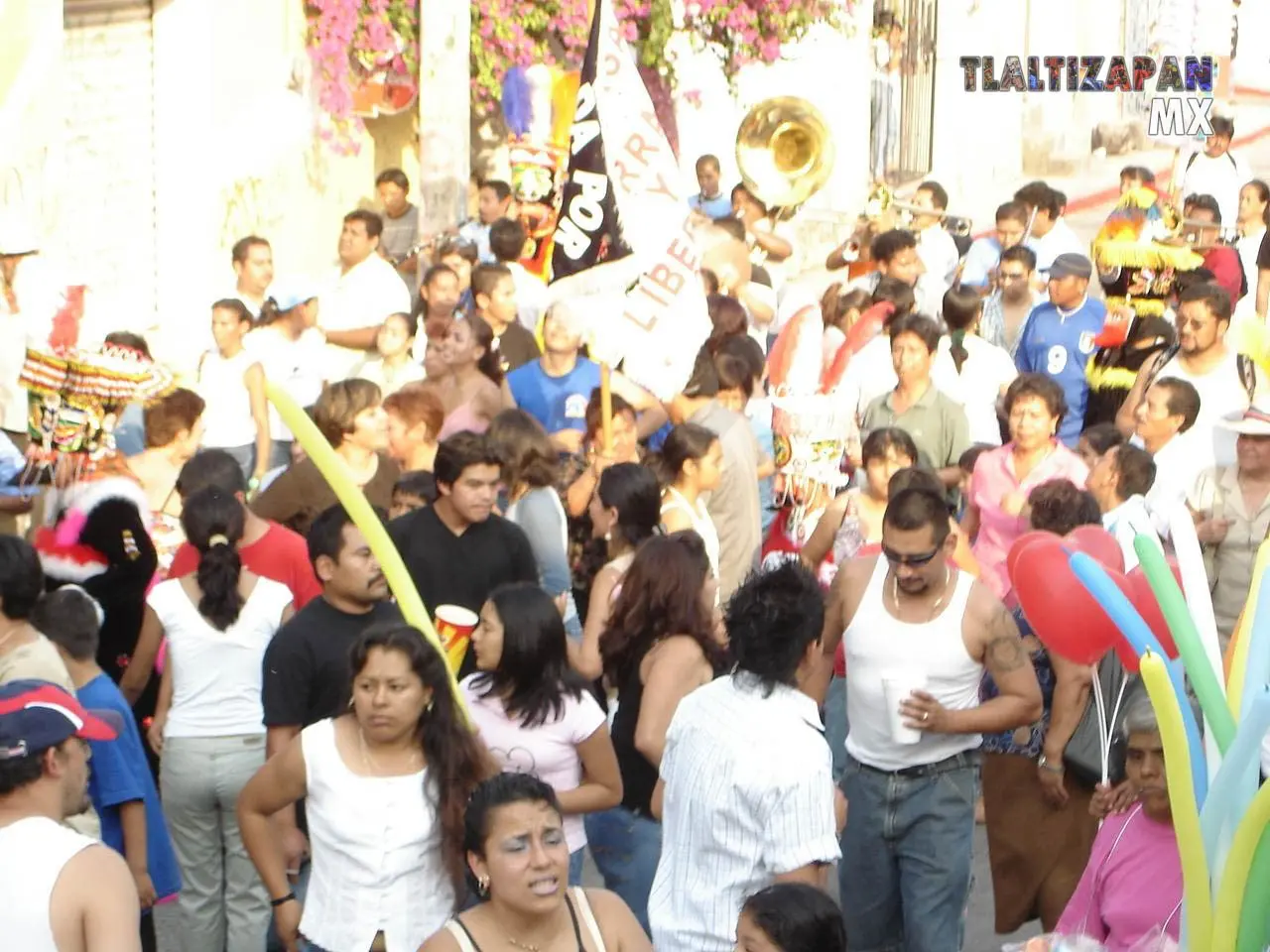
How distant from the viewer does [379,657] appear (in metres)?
5.23

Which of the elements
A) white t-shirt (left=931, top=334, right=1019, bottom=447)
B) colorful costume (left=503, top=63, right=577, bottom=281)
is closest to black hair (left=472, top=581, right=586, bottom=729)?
white t-shirt (left=931, top=334, right=1019, bottom=447)

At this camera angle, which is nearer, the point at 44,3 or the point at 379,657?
the point at 379,657

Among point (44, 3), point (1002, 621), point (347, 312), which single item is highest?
point (44, 3)

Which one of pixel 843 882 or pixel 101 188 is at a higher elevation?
pixel 101 188

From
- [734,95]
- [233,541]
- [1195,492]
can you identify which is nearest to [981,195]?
[734,95]

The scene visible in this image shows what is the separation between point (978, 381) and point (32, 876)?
708cm

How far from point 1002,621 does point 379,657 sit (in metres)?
1.95

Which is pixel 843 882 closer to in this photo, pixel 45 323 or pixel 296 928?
pixel 296 928

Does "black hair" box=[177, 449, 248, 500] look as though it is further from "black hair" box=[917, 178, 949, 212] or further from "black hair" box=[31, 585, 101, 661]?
"black hair" box=[917, 178, 949, 212]

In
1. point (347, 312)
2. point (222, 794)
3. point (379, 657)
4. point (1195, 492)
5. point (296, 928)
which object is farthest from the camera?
point (347, 312)

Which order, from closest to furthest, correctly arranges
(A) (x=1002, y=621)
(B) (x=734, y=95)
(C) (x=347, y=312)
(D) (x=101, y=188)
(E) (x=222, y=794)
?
(A) (x=1002, y=621) → (E) (x=222, y=794) → (C) (x=347, y=312) → (D) (x=101, y=188) → (B) (x=734, y=95)

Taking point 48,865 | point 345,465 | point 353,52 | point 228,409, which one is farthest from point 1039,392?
point 353,52

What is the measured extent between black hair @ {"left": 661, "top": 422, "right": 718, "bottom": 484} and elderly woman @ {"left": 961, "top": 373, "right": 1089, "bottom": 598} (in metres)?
1.24

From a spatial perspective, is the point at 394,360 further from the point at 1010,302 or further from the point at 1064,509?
the point at 1064,509
